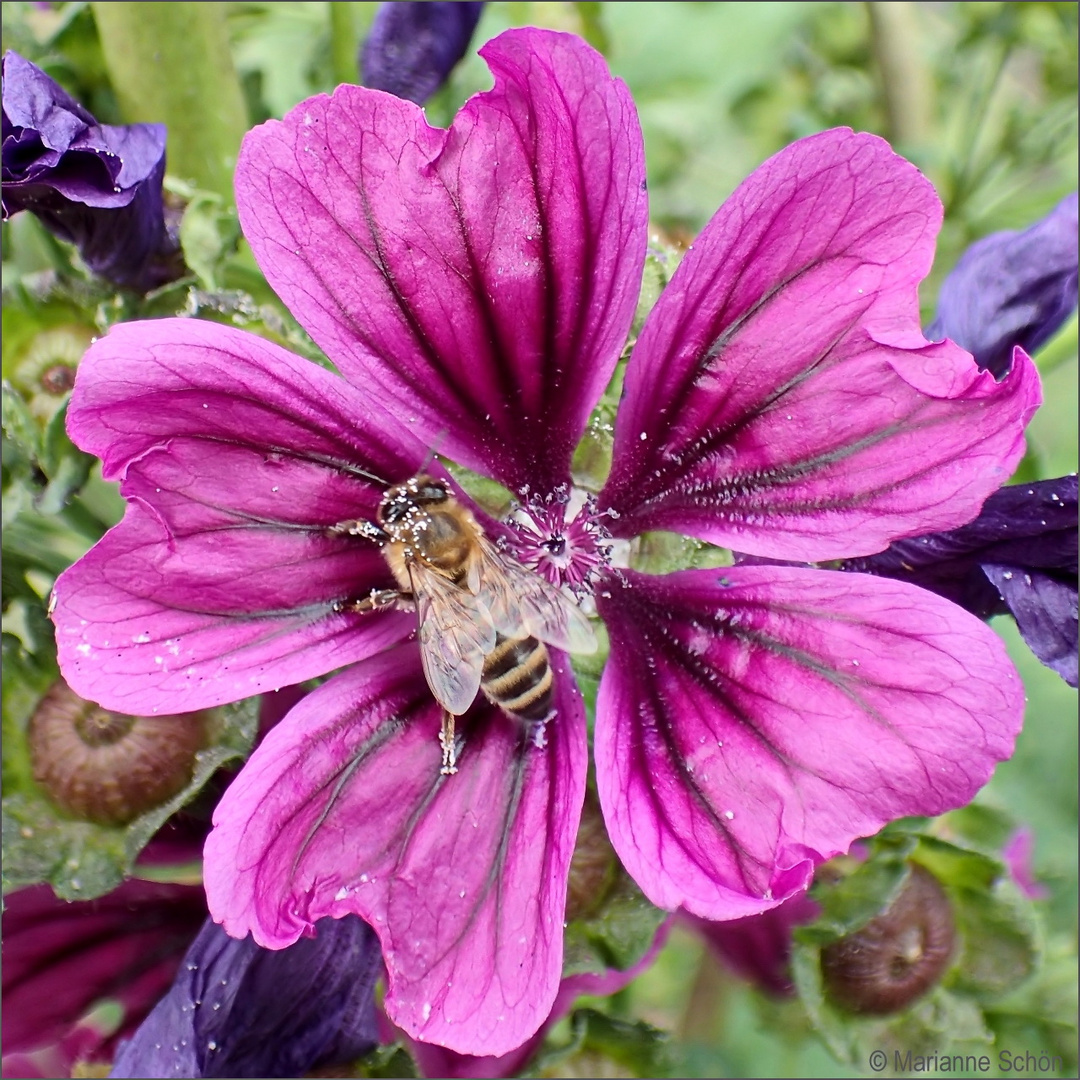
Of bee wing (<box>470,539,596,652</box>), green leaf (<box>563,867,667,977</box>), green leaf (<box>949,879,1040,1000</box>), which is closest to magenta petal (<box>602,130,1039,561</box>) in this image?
bee wing (<box>470,539,596,652</box>)

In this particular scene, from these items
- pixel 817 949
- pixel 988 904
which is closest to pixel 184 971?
pixel 817 949

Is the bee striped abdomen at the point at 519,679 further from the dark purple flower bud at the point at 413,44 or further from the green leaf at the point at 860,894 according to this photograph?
the dark purple flower bud at the point at 413,44

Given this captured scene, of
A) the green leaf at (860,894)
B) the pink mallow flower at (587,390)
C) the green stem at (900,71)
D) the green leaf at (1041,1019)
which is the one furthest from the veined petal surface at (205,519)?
the green stem at (900,71)

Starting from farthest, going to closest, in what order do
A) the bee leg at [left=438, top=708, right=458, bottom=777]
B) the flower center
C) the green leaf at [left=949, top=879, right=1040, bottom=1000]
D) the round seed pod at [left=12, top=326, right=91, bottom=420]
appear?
the green leaf at [left=949, top=879, right=1040, bottom=1000] < the round seed pod at [left=12, top=326, right=91, bottom=420] < the flower center < the bee leg at [left=438, top=708, right=458, bottom=777]

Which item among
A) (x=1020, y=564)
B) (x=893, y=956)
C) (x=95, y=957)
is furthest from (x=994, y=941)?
(x=95, y=957)

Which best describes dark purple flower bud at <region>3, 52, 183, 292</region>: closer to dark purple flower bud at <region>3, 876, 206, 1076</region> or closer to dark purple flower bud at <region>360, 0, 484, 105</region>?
dark purple flower bud at <region>360, 0, 484, 105</region>

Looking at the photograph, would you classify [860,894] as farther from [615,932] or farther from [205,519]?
[205,519]
